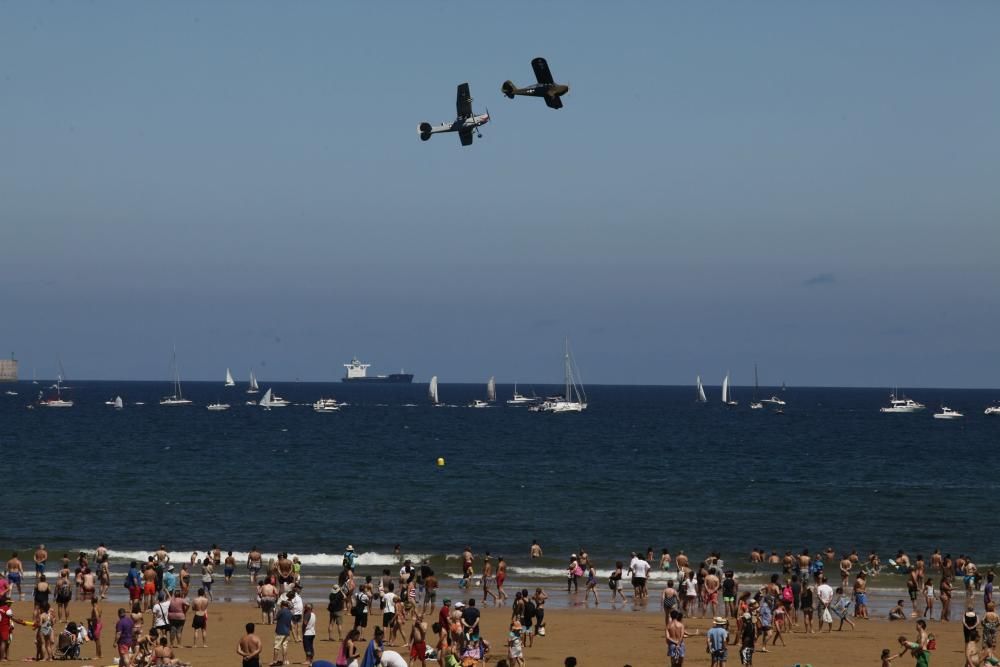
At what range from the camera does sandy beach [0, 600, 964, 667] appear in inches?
1059

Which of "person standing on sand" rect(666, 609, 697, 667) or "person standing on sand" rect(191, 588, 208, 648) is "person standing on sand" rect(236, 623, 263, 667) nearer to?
"person standing on sand" rect(191, 588, 208, 648)

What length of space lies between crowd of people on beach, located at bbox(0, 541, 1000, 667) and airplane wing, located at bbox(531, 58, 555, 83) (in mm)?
11528

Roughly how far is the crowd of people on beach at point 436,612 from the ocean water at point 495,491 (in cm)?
743

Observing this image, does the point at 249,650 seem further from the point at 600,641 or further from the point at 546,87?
the point at 546,87

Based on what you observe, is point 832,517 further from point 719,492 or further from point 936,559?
point 936,559

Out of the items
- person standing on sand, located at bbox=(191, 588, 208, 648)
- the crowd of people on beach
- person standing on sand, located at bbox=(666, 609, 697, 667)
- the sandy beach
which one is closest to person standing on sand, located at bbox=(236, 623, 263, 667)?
the crowd of people on beach

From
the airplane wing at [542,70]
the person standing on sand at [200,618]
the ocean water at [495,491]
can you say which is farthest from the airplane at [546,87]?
the ocean water at [495,491]

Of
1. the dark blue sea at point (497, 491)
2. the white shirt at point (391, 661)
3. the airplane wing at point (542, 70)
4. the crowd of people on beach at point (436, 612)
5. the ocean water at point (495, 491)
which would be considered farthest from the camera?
the dark blue sea at point (497, 491)

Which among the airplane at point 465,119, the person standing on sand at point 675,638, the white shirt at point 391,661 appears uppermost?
the airplane at point 465,119

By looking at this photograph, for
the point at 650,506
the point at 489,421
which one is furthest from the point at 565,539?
the point at 489,421

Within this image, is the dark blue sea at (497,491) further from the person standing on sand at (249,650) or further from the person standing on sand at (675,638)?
the person standing on sand at (249,650)

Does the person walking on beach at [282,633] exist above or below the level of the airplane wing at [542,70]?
below

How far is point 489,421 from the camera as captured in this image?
162000 millimetres

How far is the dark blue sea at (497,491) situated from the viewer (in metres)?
54.1
